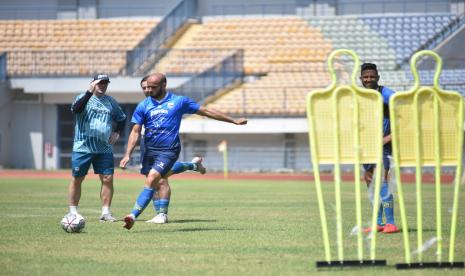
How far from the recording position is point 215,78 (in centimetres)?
4284

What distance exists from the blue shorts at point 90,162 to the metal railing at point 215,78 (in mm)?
26790

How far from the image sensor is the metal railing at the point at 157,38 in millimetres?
44094

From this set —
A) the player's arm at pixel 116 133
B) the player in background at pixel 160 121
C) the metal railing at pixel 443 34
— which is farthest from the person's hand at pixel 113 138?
the metal railing at pixel 443 34

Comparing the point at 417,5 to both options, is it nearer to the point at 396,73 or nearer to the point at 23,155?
the point at 396,73

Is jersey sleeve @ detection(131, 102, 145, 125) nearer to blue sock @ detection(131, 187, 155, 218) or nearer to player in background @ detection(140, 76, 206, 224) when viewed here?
player in background @ detection(140, 76, 206, 224)

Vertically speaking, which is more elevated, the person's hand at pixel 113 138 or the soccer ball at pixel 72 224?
the person's hand at pixel 113 138

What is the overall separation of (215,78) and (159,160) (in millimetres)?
29073

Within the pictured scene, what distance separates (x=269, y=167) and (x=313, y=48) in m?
6.52

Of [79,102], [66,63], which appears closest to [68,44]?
[66,63]

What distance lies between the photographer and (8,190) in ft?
84.9

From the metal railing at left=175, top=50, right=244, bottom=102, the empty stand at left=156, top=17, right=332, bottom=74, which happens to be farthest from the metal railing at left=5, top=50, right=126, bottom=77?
the metal railing at left=175, top=50, right=244, bottom=102

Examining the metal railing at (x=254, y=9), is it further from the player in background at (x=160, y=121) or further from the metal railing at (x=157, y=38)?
the player in background at (x=160, y=121)

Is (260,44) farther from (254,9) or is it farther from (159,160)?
(159,160)

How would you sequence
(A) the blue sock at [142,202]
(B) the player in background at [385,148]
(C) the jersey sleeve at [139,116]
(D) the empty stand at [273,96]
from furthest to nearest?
(D) the empty stand at [273,96] → (C) the jersey sleeve at [139,116] → (A) the blue sock at [142,202] → (B) the player in background at [385,148]
